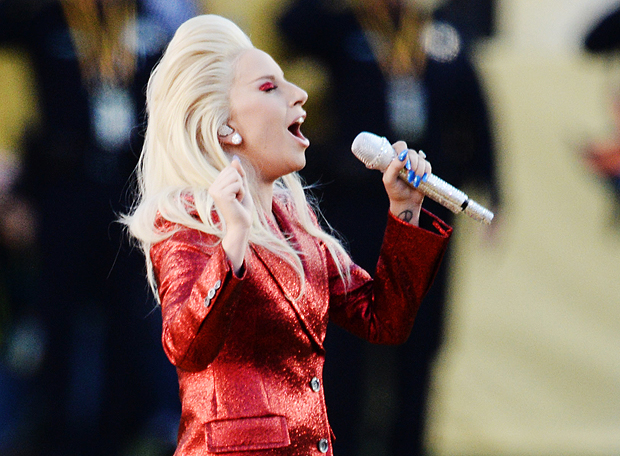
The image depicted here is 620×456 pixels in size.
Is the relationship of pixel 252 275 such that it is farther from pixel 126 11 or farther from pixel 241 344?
pixel 126 11

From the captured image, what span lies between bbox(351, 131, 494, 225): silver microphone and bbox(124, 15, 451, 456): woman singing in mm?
22

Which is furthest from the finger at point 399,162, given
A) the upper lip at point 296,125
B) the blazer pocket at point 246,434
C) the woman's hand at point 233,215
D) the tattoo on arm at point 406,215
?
the blazer pocket at point 246,434

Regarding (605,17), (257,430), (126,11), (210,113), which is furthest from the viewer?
(605,17)

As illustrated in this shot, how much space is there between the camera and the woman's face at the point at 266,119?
1873mm

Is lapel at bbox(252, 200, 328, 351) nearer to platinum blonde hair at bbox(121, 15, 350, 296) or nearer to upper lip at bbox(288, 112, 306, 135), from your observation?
platinum blonde hair at bbox(121, 15, 350, 296)

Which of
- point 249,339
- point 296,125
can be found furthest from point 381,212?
point 249,339

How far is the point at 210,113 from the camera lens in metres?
1.87

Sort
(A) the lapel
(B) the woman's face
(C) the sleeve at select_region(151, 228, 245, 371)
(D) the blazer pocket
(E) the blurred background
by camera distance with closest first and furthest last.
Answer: (C) the sleeve at select_region(151, 228, 245, 371), (D) the blazer pocket, (A) the lapel, (B) the woman's face, (E) the blurred background

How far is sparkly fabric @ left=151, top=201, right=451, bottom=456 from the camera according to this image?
5.09 feet

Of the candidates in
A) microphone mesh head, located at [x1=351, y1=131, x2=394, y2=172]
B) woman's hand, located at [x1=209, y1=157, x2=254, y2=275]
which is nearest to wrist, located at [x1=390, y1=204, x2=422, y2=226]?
microphone mesh head, located at [x1=351, y1=131, x2=394, y2=172]

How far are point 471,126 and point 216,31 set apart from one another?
224 centimetres

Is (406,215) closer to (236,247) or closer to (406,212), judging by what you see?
(406,212)

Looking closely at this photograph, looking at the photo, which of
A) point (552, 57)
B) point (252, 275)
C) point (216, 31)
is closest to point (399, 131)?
point (552, 57)

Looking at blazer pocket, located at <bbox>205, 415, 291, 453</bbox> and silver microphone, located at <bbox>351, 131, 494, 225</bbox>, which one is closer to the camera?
blazer pocket, located at <bbox>205, 415, 291, 453</bbox>
